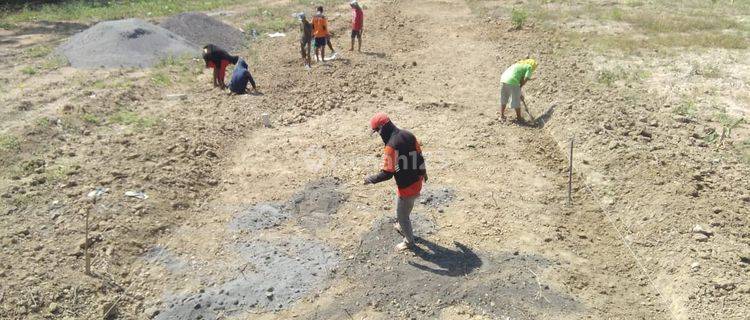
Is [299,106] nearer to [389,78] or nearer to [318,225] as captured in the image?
[389,78]

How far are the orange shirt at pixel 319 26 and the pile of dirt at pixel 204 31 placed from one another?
3.13 meters

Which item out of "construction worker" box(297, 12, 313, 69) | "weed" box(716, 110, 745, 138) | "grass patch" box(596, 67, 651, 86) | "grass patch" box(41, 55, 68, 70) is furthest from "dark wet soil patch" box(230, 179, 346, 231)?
"grass patch" box(41, 55, 68, 70)

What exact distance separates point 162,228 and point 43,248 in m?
1.32

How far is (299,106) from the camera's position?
11602mm

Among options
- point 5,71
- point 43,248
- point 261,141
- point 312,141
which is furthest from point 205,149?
point 5,71

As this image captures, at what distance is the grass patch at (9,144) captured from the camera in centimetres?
927

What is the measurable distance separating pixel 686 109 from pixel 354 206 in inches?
254

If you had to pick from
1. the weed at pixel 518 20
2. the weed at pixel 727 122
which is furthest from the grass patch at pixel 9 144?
the weed at pixel 518 20

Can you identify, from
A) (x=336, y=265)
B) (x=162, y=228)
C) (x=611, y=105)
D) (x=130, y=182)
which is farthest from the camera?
(x=611, y=105)

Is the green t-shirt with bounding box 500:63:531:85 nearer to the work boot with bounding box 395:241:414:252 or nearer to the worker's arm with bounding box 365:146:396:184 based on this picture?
the work boot with bounding box 395:241:414:252

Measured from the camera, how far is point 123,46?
47.4 ft

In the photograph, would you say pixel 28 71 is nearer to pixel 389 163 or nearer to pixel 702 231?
pixel 389 163

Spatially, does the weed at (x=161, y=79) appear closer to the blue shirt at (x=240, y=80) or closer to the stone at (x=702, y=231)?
the blue shirt at (x=240, y=80)

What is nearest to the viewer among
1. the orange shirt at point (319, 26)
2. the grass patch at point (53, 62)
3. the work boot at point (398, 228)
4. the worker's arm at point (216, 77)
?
the work boot at point (398, 228)
